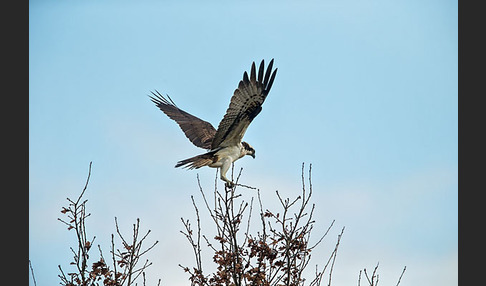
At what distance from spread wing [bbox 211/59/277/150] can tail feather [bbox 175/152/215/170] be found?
1.31 feet

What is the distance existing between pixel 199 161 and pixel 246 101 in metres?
1.06

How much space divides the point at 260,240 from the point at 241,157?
3262mm

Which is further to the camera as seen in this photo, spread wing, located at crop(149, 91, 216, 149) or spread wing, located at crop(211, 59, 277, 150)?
spread wing, located at crop(149, 91, 216, 149)

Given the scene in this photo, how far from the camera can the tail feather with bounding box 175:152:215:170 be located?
7331 mm

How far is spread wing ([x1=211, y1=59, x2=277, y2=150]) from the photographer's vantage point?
6910 millimetres

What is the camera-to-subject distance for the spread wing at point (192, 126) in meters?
9.02

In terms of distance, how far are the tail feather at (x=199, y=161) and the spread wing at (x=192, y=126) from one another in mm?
911

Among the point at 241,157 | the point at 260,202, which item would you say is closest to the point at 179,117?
the point at 241,157

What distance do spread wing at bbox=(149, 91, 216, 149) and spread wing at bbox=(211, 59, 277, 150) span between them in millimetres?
1207

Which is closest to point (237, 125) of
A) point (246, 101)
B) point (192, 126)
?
point (246, 101)

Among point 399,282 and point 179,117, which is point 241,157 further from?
point 399,282

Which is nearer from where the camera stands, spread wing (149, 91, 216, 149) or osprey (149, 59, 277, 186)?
osprey (149, 59, 277, 186)

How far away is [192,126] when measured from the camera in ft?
30.9

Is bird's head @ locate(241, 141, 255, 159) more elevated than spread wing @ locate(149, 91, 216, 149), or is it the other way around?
spread wing @ locate(149, 91, 216, 149)
